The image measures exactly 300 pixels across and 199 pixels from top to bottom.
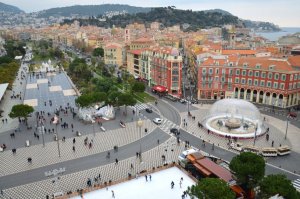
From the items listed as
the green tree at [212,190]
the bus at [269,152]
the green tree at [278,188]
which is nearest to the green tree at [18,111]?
the green tree at [212,190]

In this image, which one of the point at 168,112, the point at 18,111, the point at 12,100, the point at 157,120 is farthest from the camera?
the point at 12,100

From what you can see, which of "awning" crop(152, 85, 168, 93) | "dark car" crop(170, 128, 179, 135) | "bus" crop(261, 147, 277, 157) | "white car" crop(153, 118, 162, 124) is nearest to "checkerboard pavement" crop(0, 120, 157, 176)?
"white car" crop(153, 118, 162, 124)

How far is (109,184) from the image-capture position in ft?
122

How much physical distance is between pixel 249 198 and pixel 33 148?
3488cm

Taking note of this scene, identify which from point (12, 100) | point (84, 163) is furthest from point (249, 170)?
point (12, 100)

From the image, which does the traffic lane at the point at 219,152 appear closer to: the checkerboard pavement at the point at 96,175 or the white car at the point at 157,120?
the checkerboard pavement at the point at 96,175

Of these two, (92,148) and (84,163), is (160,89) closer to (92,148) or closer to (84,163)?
(92,148)

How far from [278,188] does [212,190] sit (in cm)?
675

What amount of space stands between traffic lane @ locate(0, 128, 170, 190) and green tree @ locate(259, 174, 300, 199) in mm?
21759

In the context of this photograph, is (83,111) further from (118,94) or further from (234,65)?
(234,65)

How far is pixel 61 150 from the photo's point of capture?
158 ft

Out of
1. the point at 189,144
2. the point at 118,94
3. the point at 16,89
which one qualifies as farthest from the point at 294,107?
the point at 16,89

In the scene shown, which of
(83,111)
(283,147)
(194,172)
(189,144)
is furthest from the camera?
(83,111)

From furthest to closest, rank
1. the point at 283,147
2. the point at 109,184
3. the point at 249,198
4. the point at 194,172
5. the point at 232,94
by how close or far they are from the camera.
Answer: the point at 232,94 < the point at 283,147 < the point at 194,172 < the point at 109,184 < the point at 249,198
